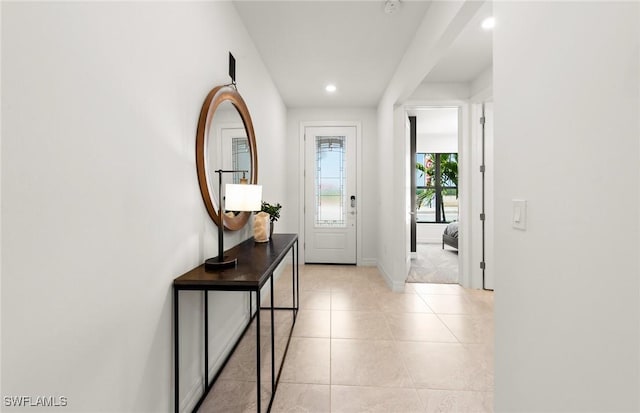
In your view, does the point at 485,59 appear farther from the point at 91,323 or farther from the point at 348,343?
Answer: the point at 91,323

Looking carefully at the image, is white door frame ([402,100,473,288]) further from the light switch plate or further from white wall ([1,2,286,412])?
white wall ([1,2,286,412])

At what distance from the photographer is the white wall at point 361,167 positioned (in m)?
4.77

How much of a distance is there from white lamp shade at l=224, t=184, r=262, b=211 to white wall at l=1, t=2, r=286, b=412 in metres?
0.20

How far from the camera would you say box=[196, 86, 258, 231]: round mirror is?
65.4 inches

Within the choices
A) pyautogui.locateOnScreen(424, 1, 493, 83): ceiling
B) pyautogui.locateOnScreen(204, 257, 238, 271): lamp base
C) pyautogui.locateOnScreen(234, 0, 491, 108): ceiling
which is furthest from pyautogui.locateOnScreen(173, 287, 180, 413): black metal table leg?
pyautogui.locateOnScreen(424, 1, 493, 83): ceiling

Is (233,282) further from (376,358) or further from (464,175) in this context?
(464,175)

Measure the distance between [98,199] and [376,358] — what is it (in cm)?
192

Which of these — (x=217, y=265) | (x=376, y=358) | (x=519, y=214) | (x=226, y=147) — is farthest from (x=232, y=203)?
(x=376, y=358)

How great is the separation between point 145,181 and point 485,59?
3.47 metres

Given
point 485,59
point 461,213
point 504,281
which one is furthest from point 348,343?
point 485,59

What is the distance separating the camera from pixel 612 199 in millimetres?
733

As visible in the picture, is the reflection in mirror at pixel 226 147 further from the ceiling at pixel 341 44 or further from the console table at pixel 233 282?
the ceiling at pixel 341 44

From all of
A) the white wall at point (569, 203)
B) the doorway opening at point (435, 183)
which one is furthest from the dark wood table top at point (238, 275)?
the doorway opening at point (435, 183)

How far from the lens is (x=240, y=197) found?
1617mm
